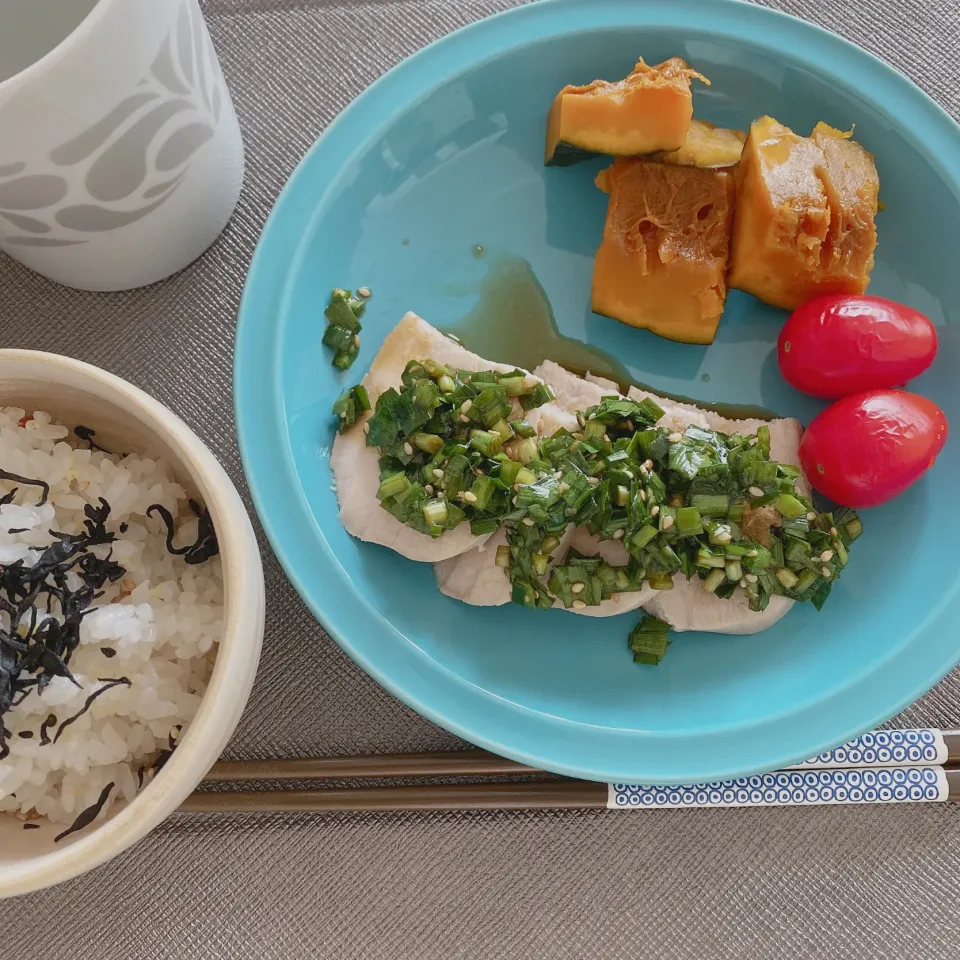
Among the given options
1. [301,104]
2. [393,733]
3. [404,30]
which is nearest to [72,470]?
[393,733]

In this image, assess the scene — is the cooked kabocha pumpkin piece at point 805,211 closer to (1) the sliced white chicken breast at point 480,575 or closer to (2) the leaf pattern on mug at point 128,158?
(1) the sliced white chicken breast at point 480,575

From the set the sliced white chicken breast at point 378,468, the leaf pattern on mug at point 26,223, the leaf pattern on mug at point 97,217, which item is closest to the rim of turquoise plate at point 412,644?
the sliced white chicken breast at point 378,468

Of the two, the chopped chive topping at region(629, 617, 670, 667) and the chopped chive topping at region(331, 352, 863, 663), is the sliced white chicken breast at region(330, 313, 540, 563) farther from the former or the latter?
the chopped chive topping at region(629, 617, 670, 667)

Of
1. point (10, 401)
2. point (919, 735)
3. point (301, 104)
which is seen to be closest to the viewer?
point (10, 401)

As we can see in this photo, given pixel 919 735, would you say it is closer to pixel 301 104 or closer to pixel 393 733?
pixel 393 733

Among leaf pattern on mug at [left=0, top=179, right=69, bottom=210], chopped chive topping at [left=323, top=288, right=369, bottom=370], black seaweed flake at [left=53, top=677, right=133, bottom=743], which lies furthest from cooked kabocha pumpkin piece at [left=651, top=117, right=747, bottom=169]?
black seaweed flake at [left=53, top=677, right=133, bottom=743]
